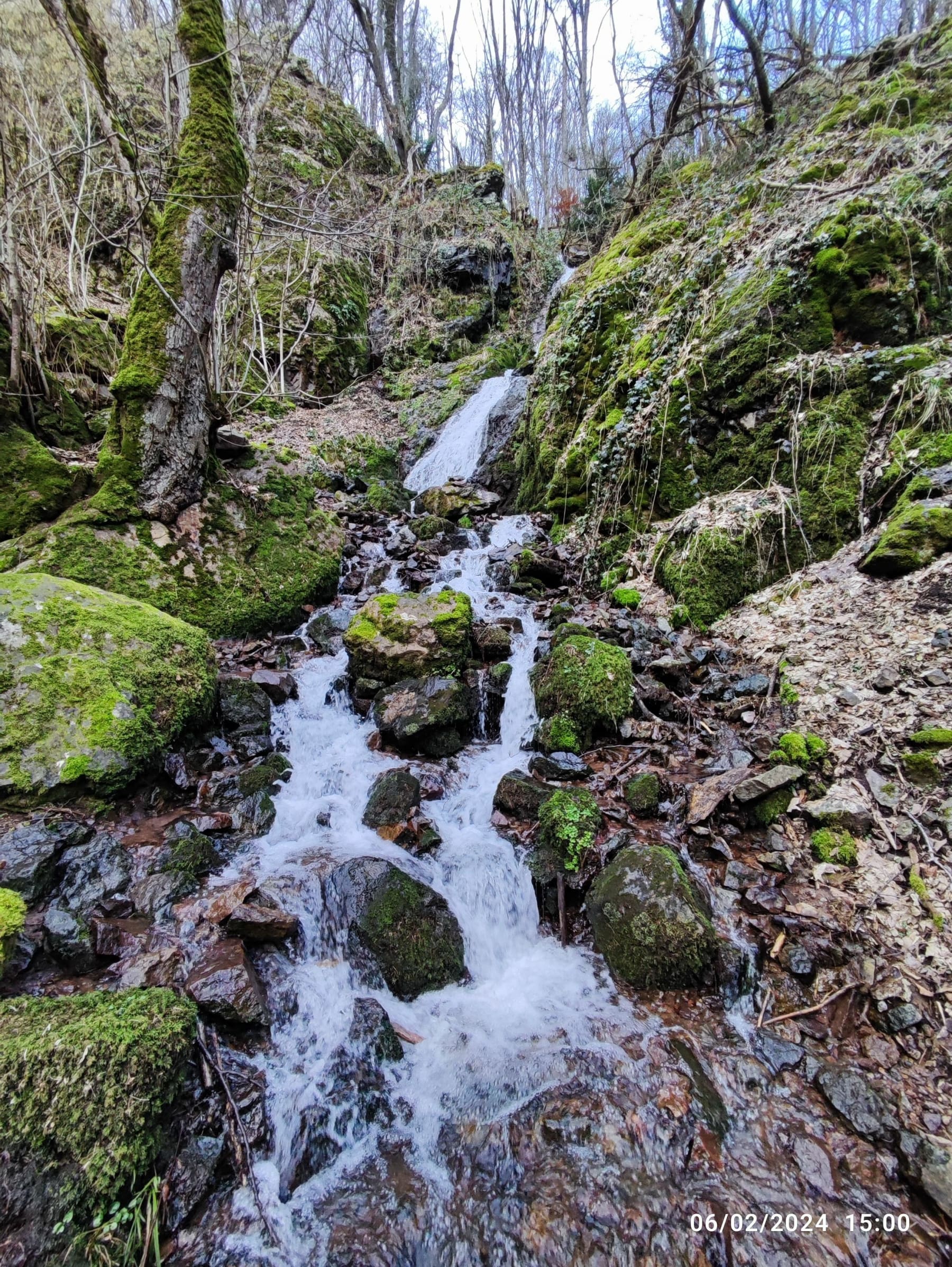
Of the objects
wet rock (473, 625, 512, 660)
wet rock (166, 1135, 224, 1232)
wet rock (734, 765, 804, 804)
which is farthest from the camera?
wet rock (473, 625, 512, 660)

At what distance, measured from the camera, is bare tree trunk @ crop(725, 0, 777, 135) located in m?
7.10

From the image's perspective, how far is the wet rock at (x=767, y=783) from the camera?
3.28 meters

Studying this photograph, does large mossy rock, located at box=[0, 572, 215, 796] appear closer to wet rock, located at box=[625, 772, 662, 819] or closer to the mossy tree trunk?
the mossy tree trunk

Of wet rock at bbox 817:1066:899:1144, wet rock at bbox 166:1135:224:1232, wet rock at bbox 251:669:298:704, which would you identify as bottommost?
wet rock at bbox 817:1066:899:1144

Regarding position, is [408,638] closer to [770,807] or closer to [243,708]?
[243,708]

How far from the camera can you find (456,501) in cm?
955

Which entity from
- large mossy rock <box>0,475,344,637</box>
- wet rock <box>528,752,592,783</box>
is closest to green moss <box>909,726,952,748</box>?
wet rock <box>528,752,592,783</box>

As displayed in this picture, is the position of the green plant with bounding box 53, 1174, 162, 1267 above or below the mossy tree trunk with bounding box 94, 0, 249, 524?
below

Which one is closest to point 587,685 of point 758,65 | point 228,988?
point 228,988

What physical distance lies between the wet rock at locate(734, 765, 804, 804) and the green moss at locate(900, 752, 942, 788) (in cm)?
52

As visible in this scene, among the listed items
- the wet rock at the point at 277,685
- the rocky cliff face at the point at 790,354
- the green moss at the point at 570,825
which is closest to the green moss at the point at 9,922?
the wet rock at the point at 277,685

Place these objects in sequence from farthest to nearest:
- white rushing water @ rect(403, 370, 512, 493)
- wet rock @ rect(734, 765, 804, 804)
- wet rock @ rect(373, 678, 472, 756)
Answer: white rushing water @ rect(403, 370, 512, 493) → wet rock @ rect(373, 678, 472, 756) → wet rock @ rect(734, 765, 804, 804)

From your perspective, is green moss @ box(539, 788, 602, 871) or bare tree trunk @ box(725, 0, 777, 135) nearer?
green moss @ box(539, 788, 602, 871)

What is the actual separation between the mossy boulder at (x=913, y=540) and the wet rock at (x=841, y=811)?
192cm
